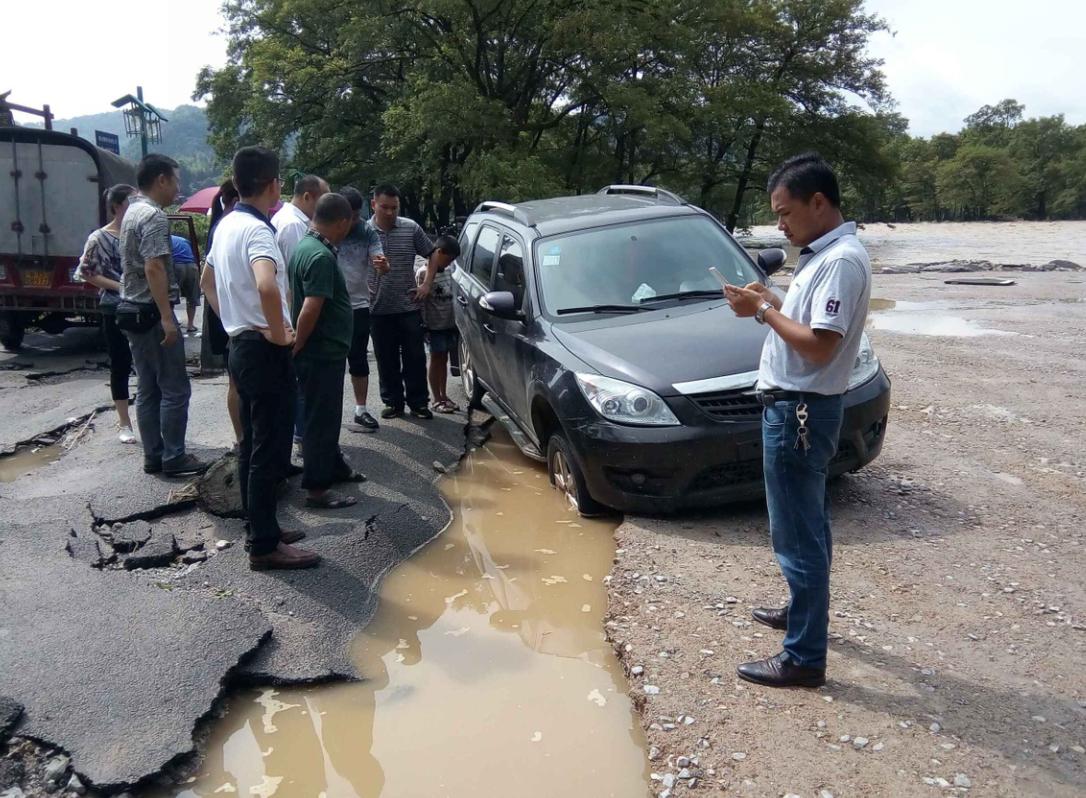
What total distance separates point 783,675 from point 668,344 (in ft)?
7.26

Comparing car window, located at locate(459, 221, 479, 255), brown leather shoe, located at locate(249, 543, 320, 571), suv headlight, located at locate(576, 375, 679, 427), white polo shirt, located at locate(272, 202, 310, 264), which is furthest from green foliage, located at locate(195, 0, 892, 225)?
brown leather shoe, located at locate(249, 543, 320, 571)

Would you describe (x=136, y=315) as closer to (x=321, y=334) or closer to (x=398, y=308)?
(x=321, y=334)

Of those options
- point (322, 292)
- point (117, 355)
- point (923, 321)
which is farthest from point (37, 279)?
point (923, 321)

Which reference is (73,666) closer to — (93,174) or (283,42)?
(93,174)

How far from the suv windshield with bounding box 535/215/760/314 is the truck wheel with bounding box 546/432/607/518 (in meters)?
0.93

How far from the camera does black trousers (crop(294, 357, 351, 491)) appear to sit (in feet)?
16.4

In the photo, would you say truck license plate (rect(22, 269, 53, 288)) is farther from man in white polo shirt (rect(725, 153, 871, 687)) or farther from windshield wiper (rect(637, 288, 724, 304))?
man in white polo shirt (rect(725, 153, 871, 687))

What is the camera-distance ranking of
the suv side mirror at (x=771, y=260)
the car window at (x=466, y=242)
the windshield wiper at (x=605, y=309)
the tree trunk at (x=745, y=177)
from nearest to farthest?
the windshield wiper at (x=605, y=309) < the suv side mirror at (x=771, y=260) < the car window at (x=466, y=242) < the tree trunk at (x=745, y=177)

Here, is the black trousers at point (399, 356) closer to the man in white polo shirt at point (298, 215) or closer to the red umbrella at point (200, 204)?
the man in white polo shirt at point (298, 215)

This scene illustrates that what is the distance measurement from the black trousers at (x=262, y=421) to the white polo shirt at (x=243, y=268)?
0.08 metres

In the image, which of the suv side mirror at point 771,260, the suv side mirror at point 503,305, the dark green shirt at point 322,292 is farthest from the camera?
the suv side mirror at point 771,260

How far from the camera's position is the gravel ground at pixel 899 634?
2678 mm

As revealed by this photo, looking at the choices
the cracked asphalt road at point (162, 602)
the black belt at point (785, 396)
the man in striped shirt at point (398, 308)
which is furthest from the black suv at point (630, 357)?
Result: the black belt at point (785, 396)

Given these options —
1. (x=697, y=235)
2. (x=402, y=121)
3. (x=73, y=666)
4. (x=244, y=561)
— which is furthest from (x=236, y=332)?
(x=402, y=121)
